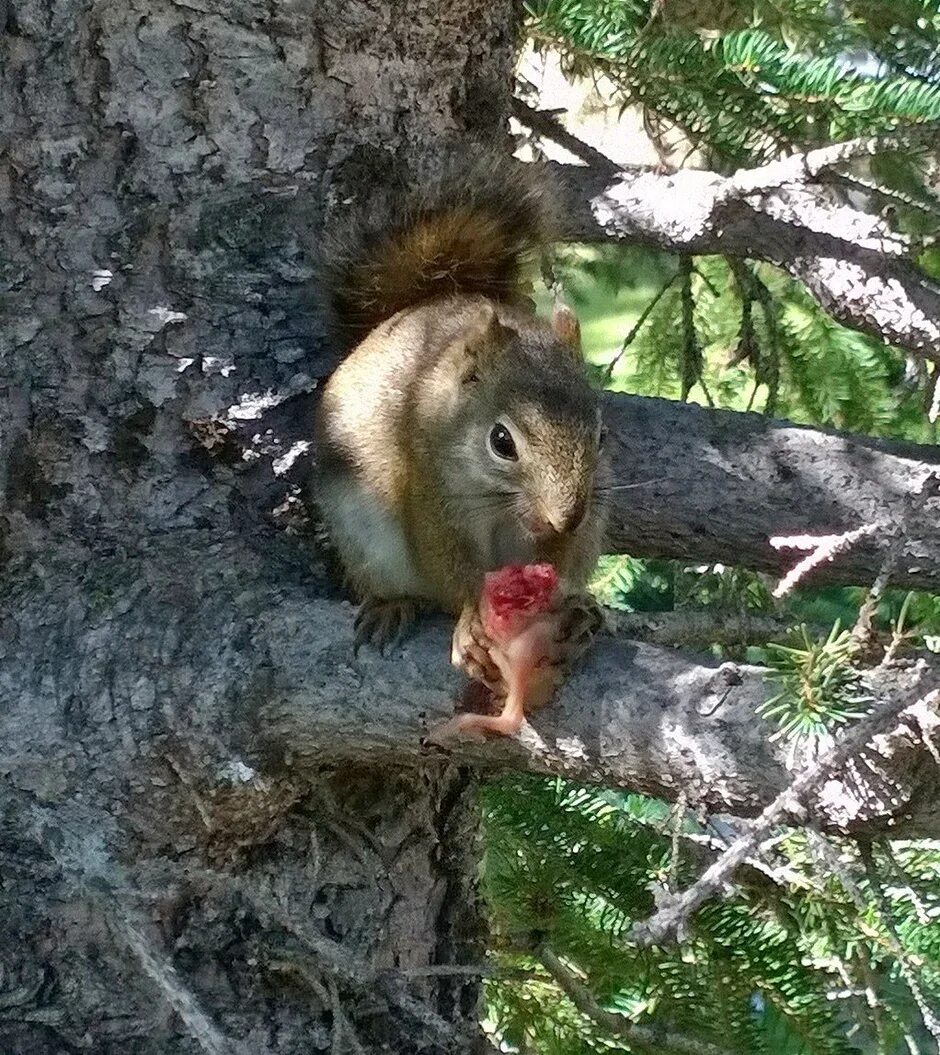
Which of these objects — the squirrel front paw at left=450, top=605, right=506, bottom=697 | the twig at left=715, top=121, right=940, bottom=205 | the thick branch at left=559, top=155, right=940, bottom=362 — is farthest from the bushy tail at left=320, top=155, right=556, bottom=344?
the squirrel front paw at left=450, top=605, right=506, bottom=697

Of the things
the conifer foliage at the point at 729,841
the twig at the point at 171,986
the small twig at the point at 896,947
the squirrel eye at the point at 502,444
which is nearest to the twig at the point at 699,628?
the conifer foliage at the point at 729,841

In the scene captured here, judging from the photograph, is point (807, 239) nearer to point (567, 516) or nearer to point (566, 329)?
point (566, 329)

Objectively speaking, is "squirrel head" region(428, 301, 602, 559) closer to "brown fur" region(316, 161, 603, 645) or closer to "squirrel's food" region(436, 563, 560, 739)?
"brown fur" region(316, 161, 603, 645)

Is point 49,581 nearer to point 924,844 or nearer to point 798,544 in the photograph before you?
point 798,544

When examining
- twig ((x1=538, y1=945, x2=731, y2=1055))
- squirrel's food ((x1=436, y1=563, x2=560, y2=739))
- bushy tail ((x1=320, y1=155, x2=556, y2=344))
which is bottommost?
twig ((x1=538, y1=945, x2=731, y2=1055))

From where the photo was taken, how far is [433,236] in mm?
1493

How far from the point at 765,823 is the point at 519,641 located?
310 millimetres

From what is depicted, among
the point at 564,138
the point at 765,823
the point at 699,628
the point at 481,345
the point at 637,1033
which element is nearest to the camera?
the point at 765,823

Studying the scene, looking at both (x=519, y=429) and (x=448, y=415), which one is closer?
(x=519, y=429)

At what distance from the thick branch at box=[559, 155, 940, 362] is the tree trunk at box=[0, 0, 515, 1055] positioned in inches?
9.5

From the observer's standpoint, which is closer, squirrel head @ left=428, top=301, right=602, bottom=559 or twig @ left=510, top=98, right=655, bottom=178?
squirrel head @ left=428, top=301, right=602, bottom=559

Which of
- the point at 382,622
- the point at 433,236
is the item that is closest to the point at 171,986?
the point at 382,622

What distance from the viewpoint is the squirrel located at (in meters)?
1.40

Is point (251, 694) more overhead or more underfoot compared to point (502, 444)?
more underfoot
